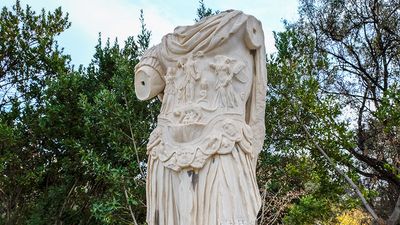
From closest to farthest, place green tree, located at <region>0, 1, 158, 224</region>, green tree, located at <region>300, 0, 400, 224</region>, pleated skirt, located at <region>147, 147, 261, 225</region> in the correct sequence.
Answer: pleated skirt, located at <region>147, 147, 261, 225</region> → green tree, located at <region>0, 1, 158, 224</region> → green tree, located at <region>300, 0, 400, 224</region>

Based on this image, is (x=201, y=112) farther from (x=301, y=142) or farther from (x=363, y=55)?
(x=363, y=55)

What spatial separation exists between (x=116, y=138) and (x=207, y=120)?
4.57 metres

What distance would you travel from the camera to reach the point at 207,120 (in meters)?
3.46

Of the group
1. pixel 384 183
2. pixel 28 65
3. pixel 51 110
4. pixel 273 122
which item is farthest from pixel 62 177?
pixel 384 183

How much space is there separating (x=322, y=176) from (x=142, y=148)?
332cm

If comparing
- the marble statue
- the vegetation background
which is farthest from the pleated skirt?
the vegetation background

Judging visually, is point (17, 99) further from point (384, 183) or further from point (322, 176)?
point (384, 183)

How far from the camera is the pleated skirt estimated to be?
3254mm

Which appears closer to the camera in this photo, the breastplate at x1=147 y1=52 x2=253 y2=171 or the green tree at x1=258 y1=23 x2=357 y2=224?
the breastplate at x1=147 y1=52 x2=253 y2=171

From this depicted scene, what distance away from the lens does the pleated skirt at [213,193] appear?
10.7 ft

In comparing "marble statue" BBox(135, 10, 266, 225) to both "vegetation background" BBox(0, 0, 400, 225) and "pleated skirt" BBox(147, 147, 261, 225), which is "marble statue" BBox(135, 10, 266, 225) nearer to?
"pleated skirt" BBox(147, 147, 261, 225)

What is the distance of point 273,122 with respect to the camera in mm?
8664

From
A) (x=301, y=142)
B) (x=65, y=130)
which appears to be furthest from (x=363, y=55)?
(x=65, y=130)

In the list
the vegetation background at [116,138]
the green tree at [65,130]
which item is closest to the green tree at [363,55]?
the vegetation background at [116,138]
